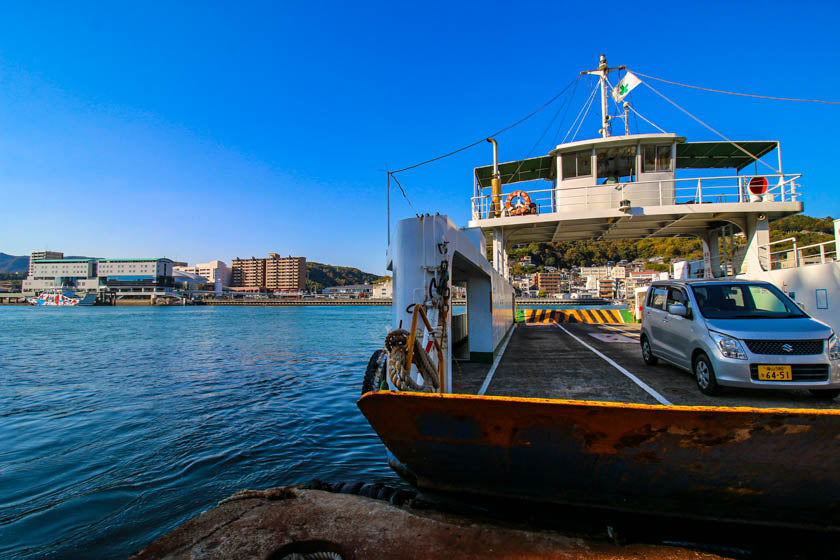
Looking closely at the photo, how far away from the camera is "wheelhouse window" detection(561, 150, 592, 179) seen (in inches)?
566

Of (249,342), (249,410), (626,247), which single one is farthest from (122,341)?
(626,247)

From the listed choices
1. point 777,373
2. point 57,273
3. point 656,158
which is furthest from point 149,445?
point 57,273

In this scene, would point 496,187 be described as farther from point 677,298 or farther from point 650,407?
point 650,407

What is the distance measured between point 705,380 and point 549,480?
10.5ft

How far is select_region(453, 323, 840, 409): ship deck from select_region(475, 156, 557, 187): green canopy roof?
8.77 m

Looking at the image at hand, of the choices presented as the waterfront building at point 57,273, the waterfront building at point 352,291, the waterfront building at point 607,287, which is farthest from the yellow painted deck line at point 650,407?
the waterfront building at point 57,273

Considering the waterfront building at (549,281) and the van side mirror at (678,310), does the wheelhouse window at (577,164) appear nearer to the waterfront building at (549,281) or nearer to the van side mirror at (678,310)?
the van side mirror at (678,310)

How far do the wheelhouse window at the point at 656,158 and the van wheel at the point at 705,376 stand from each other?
401 inches

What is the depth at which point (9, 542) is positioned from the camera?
4469 mm

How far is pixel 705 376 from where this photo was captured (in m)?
5.54

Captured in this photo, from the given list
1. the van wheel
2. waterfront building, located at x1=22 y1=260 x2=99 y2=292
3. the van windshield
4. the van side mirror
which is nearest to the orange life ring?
the van windshield

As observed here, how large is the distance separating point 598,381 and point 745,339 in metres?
2.32

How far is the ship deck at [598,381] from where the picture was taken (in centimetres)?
533

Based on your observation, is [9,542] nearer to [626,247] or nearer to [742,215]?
[742,215]
